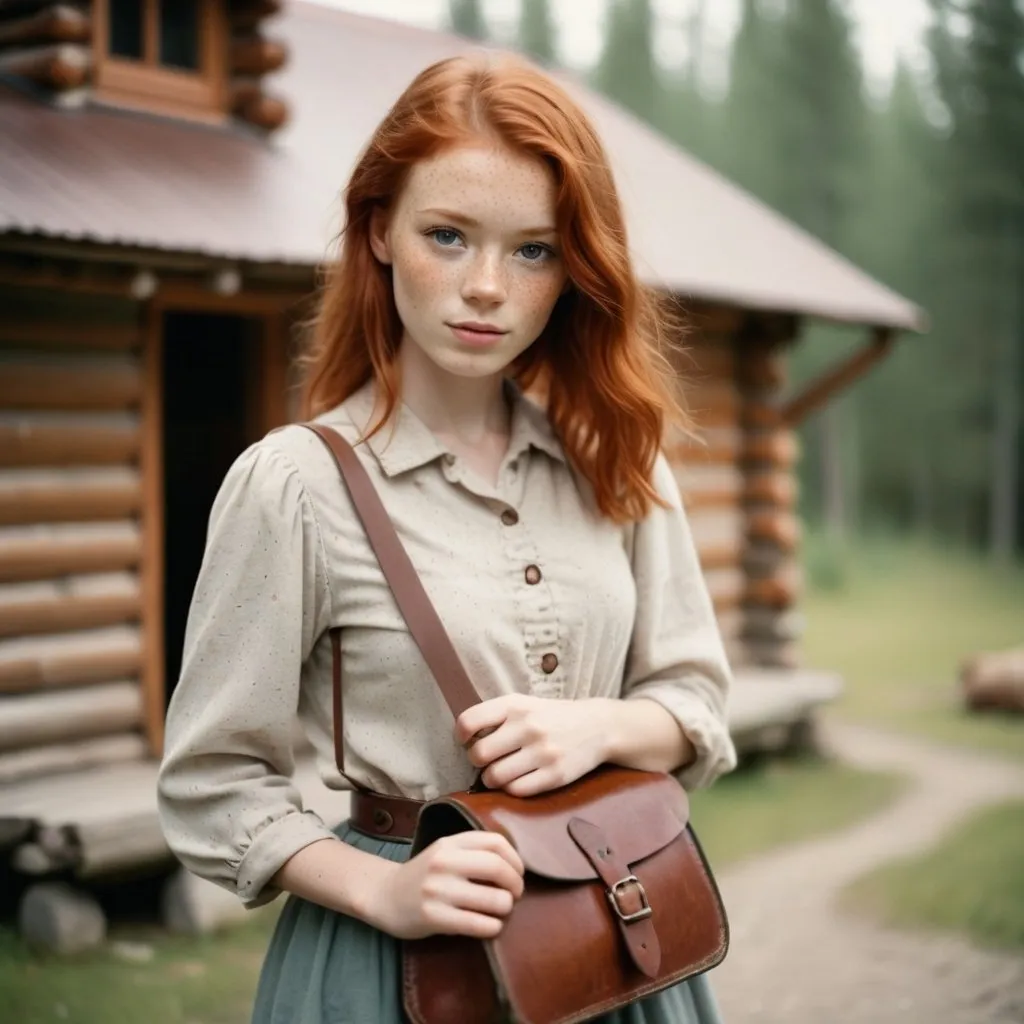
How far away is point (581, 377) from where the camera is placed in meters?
2.12

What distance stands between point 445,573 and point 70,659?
4361 millimetres

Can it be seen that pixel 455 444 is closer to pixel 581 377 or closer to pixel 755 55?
pixel 581 377

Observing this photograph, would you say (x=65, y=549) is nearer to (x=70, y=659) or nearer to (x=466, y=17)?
(x=70, y=659)

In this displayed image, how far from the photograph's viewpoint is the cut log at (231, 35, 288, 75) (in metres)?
6.83

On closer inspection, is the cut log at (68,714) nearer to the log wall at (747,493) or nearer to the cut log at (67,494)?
the cut log at (67,494)

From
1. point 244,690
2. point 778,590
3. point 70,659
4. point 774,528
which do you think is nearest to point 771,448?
point 774,528

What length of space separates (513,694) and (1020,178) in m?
23.1

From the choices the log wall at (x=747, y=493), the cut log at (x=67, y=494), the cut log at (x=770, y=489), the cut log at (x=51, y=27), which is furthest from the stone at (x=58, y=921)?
the cut log at (x=770, y=489)

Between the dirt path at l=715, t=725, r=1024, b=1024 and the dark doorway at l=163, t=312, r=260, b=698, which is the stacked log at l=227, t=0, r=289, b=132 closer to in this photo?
the dark doorway at l=163, t=312, r=260, b=698

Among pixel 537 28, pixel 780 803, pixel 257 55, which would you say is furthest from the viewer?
pixel 537 28

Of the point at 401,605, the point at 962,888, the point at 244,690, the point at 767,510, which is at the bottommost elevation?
the point at 962,888

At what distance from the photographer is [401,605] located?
1.79 metres

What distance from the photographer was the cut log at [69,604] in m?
5.63

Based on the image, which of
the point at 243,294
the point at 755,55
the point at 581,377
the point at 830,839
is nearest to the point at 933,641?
the point at 830,839
